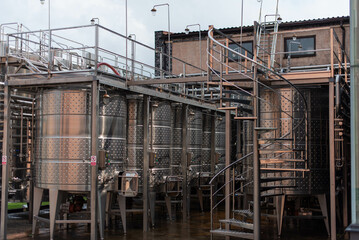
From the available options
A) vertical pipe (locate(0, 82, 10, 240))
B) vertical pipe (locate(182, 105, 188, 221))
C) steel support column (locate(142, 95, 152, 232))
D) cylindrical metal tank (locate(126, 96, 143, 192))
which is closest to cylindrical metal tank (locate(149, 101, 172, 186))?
cylindrical metal tank (locate(126, 96, 143, 192))

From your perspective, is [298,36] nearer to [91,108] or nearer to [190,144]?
[190,144]

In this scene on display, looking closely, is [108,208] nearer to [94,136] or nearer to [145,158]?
[145,158]

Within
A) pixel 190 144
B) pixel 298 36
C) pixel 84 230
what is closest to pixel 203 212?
pixel 190 144

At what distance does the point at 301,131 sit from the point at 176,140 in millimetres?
5186

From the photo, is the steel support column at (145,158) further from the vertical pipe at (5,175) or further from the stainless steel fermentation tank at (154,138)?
the vertical pipe at (5,175)

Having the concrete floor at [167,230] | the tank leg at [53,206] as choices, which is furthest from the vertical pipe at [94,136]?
the concrete floor at [167,230]

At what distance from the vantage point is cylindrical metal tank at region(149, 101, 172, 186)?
50.7 feet

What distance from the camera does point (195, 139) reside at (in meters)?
18.7

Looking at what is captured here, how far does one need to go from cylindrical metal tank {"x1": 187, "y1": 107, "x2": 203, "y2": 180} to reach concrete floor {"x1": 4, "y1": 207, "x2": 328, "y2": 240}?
6.23 feet

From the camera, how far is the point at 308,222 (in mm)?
16906

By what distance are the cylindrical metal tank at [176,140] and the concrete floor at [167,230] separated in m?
1.80

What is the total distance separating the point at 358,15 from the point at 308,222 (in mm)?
10690

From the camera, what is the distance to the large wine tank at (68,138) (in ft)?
40.9

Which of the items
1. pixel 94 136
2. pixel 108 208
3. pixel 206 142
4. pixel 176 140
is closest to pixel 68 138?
pixel 94 136
